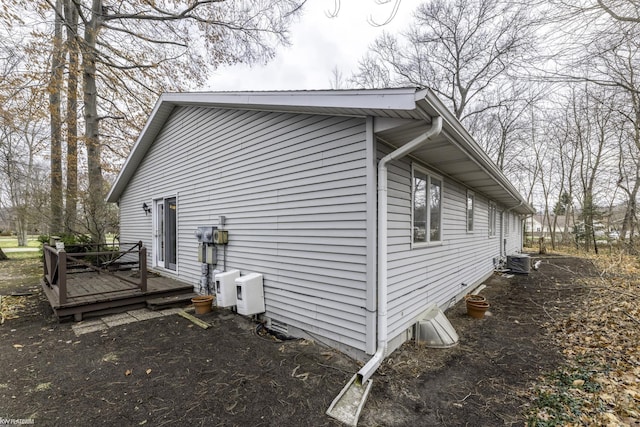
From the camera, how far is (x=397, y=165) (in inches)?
146

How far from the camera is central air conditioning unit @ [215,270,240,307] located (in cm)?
466

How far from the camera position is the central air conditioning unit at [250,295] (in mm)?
4305

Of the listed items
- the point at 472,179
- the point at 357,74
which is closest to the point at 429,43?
the point at 357,74

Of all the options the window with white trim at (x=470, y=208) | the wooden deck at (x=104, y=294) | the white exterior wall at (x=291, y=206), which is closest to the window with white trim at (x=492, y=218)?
the window with white trim at (x=470, y=208)

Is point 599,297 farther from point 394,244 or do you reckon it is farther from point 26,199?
point 26,199

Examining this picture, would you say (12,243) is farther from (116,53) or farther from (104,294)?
(104,294)

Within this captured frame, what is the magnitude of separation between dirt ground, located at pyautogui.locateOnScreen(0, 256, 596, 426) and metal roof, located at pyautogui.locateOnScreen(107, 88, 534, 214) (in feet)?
8.77

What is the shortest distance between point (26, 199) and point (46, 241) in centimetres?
231

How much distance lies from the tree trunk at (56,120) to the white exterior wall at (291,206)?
794 cm

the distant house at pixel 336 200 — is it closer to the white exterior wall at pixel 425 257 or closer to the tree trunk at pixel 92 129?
the white exterior wall at pixel 425 257

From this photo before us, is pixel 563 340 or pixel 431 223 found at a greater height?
pixel 431 223

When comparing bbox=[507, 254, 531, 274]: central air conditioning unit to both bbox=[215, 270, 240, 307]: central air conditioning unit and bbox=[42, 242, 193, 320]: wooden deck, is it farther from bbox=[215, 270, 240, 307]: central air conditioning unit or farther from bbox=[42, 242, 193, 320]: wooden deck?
bbox=[42, 242, 193, 320]: wooden deck

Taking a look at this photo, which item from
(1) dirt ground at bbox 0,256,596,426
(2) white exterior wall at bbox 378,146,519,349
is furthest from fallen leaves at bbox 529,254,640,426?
(2) white exterior wall at bbox 378,146,519,349

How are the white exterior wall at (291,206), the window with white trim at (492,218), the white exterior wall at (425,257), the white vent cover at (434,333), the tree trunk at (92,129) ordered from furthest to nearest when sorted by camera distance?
1. the tree trunk at (92,129)
2. the window with white trim at (492,218)
3. the white vent cover at (434,333)
4. the white exterior wall at (425,257)
5. the white exterior wall at (291,206)
